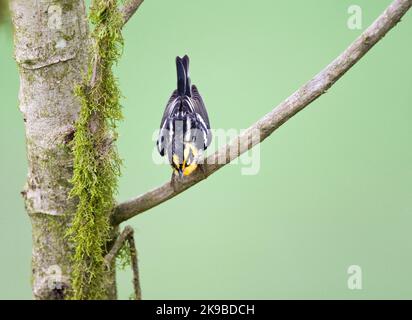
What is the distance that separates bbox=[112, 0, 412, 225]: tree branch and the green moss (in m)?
0.19

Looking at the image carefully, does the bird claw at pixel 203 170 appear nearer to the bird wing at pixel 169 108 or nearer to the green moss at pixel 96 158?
the green moss at pixel 96 158

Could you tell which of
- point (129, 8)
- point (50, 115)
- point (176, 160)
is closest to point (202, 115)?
point (176, 160)

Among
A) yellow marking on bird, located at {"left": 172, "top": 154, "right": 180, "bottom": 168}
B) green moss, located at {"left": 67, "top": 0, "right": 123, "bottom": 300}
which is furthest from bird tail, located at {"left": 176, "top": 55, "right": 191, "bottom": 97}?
green moss, located at {"left": 67, "top": 0, "right": 123, "bottom": 300}

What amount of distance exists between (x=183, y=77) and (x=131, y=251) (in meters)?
1.60

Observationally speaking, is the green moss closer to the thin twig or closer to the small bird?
the thin twig

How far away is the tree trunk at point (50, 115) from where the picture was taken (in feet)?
7.90

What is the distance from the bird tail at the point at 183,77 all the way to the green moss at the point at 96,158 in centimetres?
129

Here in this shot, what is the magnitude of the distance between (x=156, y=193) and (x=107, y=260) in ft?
1.45

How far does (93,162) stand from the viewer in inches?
106

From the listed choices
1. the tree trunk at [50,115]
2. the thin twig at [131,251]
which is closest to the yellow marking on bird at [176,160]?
the thin twig at [131,251]

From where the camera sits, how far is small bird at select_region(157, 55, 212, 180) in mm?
3295

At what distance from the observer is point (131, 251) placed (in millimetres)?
3004
